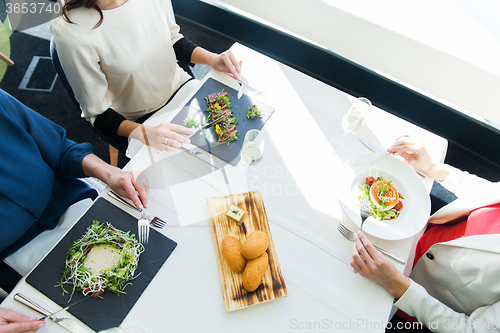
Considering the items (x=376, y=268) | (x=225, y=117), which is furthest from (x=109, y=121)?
(x=376, y=268)

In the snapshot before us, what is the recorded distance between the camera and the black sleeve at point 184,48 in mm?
1530

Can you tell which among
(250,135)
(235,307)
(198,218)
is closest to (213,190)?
(198,218)

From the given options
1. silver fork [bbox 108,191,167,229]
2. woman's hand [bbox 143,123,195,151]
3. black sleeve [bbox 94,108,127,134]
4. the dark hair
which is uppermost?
the dark hair

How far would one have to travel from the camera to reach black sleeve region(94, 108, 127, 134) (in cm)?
128

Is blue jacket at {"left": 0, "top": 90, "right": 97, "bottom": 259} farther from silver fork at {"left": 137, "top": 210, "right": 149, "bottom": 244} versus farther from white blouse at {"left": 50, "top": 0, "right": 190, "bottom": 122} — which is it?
silver fork at {"left": 137, "top": 210, "right": 149, "bottom": 244}

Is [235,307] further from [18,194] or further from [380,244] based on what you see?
[18,194]

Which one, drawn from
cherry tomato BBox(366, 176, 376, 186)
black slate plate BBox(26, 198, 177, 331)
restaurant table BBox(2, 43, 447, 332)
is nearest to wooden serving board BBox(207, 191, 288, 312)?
restaurant table BBox(2, 43, 447, 332)

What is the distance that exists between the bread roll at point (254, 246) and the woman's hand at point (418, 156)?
2.04 feet

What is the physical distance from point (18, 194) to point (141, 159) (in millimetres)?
405

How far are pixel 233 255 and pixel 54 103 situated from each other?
6.79ft

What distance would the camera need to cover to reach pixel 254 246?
88cm

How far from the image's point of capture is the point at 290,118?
1242 millimetres

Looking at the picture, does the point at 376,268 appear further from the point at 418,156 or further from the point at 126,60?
the point at 126,60

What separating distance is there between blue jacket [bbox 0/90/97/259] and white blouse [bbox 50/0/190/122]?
208 millimetres
